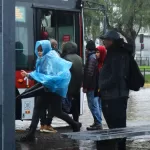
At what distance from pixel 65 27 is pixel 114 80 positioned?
458 centimetres

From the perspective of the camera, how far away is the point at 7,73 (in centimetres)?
566

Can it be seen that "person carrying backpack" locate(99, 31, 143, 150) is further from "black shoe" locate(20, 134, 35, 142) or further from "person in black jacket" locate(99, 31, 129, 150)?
"black shoe" locate(20, 134, 35, 142)

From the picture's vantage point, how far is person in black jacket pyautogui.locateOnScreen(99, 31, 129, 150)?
759 centimetres

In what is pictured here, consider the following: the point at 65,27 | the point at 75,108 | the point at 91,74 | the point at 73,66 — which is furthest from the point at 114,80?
the point at 65,27

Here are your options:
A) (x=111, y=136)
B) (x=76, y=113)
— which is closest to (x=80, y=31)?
Result: (x=76, y=113)

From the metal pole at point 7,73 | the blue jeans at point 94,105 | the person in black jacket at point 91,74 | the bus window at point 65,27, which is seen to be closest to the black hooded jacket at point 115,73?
the metal pole at point 7,73

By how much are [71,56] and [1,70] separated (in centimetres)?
508

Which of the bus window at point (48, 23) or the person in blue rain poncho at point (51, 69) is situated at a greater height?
the bus window at point (48, 23)

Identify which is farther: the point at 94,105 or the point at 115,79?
the point at 94,105

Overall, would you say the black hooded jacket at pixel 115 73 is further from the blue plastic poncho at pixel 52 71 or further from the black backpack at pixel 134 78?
the blue plastic poncho at pixel 52 71

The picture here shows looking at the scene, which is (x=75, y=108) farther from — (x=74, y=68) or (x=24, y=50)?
(x=24, y=50)

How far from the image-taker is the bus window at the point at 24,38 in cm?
1095

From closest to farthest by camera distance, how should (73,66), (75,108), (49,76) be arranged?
(49,76) → (73,66) → (75,108)

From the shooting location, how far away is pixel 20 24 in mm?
11031
